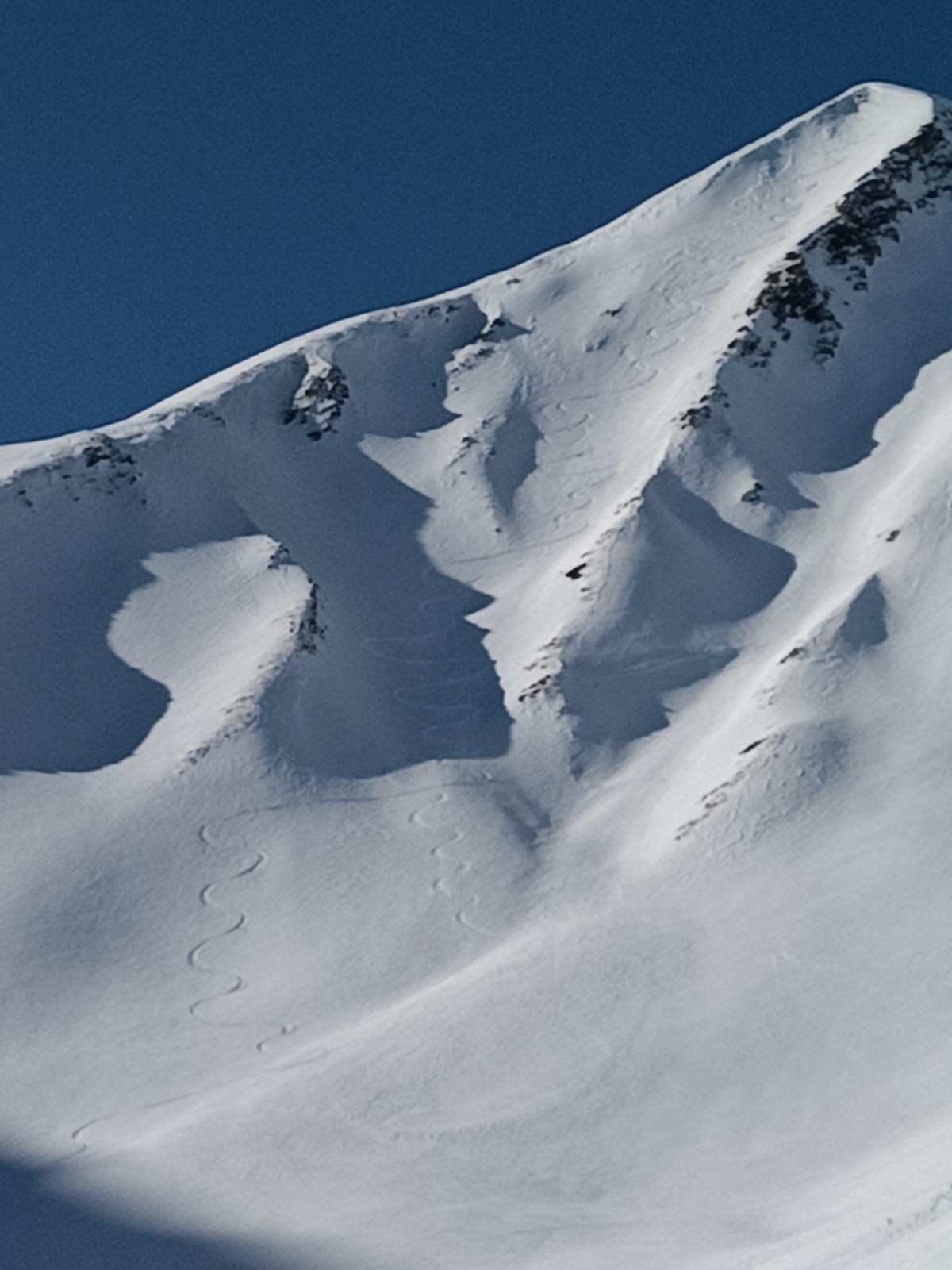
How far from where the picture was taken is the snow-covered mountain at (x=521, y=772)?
19859 millimetres

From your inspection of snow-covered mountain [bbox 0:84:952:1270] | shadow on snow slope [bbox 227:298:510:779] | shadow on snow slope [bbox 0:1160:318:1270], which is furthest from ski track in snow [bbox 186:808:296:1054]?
shadow on snow slope [bbox 0:1160:318:1270]

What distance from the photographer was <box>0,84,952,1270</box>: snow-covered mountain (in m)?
19.9

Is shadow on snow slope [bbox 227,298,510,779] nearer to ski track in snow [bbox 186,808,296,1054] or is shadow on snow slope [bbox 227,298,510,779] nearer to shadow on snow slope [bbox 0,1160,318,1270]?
ski track in snow [bbox 186,808,296,1054]

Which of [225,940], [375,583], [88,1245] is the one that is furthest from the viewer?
[375,583]

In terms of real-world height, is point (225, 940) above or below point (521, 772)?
above

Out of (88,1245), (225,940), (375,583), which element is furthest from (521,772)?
(88,1245)

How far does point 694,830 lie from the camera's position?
2956 centimetres

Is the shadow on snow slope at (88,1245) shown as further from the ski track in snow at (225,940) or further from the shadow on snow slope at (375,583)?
the shadow on snow slope at (375,583)

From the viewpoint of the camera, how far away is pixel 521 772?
34.6m

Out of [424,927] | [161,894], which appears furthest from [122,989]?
[424,927]

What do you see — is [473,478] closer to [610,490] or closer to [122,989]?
[610,490]

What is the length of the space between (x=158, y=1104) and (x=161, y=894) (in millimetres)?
7128

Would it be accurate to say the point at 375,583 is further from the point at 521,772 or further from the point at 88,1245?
the point at 88,1245

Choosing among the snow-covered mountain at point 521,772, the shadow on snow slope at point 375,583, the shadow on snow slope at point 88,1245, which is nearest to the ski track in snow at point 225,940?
the snow-covered mountain at point 521,772
